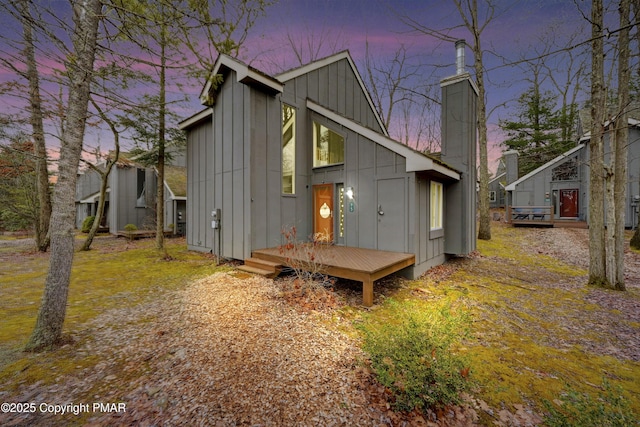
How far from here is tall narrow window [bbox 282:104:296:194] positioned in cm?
814

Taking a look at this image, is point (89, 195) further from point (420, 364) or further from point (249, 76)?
point (420, 364)

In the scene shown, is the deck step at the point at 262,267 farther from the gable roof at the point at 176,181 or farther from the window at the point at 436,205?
the gable roof at the point at 176,181

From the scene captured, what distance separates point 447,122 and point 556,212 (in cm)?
1575

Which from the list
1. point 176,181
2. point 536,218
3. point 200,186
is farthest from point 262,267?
point 536,218

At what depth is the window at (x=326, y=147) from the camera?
793 centimetres

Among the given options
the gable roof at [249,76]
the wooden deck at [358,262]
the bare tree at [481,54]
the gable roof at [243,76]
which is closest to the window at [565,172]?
the bare tree at [481,54]

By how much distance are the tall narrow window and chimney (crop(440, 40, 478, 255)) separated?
17.0ft

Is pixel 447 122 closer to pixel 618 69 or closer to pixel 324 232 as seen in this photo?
pixel 618 69

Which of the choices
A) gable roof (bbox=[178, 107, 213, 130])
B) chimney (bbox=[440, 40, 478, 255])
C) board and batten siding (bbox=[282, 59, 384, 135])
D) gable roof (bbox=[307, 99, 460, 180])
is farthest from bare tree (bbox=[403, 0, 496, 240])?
gable roof (bbox=[178, 107, 213, 130])

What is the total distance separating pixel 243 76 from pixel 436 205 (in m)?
6.98

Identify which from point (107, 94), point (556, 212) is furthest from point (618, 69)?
point (556, 212)

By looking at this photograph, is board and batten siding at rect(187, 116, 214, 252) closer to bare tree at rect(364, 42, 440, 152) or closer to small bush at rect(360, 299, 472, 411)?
small bush at rect(360, 299, 472, 411)

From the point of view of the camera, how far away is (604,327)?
4.19 meters

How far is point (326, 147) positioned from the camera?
834cm
